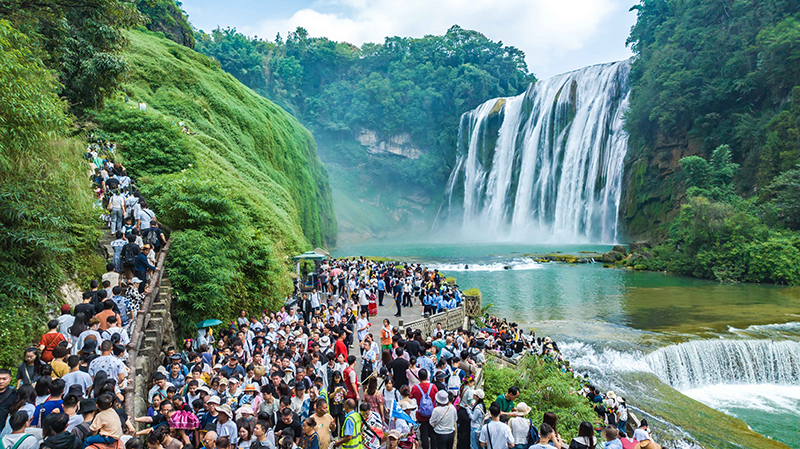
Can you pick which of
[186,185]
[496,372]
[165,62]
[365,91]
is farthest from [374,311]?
[365,91]

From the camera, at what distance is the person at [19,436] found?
3.74m

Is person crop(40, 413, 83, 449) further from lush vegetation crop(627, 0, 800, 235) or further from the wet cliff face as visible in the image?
the wet cliff face

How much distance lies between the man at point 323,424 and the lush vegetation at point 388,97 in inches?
2698

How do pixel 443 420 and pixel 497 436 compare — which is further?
pixel 443 420

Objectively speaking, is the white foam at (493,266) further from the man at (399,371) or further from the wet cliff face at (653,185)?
the man at (399,371)

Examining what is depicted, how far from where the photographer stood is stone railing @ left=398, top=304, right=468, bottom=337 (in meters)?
13.2

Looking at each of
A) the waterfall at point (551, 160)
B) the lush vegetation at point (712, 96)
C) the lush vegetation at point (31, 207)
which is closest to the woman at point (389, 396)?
the lush vegetation at point (31, 207)

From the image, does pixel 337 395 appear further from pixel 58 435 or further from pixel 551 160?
pixel 551 160

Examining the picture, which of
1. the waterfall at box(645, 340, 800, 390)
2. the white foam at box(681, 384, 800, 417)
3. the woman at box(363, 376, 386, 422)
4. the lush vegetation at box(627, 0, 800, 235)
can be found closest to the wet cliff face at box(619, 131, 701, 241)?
the lush vegetation at box(627, 0, 800, 235)

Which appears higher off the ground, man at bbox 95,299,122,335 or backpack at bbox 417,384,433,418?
man at bbox 95,299,122,335

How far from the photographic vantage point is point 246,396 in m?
5.80

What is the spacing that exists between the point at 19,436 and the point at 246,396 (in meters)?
2.41

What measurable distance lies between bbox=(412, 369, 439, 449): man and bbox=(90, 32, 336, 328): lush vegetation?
20.4 feet

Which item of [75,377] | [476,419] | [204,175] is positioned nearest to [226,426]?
[75,377]
